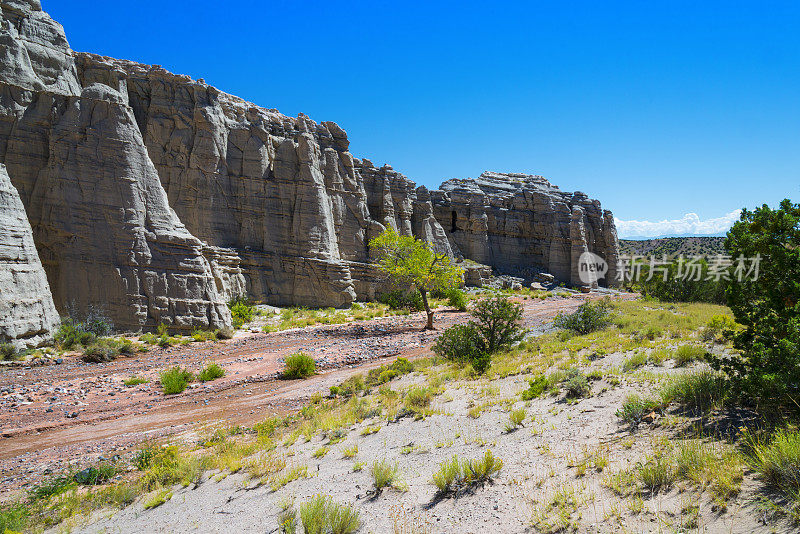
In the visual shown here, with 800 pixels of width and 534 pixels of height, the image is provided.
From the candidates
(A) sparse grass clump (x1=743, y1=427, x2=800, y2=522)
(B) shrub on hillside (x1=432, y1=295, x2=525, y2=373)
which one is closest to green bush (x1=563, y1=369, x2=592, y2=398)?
(A) sparse grass clump (x1=743, y1=427, x2=800, y2=522)

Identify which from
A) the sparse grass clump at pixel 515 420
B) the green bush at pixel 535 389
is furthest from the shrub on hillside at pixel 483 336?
the sparse grass clump at pixel 515 420

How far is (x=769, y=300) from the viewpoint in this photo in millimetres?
6262

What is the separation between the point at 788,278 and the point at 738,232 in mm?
1002

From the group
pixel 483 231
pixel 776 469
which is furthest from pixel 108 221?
pixel 483 231

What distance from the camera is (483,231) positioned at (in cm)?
6012

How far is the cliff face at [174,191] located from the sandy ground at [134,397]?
5.26 metres

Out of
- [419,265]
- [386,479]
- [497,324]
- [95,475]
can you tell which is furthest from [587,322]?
[95,475]

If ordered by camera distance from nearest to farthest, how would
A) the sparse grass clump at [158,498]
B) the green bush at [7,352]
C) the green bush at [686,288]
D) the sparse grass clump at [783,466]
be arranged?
the sparse grass clump at [783,466], the sparse grass clump at [158,498], the green bush at [7,352], the green bush at [686,288]

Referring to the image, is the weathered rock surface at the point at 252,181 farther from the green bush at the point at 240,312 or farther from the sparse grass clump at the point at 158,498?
the sparse grass clump at the point at 158,498

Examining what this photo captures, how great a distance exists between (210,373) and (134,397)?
258 cm

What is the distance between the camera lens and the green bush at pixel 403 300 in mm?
35309

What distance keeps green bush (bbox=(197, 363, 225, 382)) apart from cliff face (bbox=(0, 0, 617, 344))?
312 inches

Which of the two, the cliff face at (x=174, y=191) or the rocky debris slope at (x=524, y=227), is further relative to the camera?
the rocky debris slope at (x=524, y=227)

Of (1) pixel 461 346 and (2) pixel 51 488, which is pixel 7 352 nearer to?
(2) pixel 51 488
